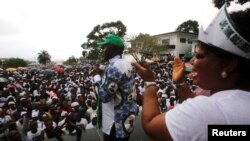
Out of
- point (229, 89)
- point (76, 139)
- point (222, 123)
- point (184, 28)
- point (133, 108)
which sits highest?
point (184, 28)

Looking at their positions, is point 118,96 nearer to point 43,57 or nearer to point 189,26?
point 189,26

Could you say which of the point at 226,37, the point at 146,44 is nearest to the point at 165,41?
the point at 146,44

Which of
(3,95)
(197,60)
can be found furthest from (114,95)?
(3,95)

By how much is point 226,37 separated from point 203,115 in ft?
1.03

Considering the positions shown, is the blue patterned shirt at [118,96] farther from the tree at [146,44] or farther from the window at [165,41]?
the window at [165,41]

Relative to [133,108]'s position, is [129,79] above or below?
above

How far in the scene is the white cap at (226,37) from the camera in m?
1.11

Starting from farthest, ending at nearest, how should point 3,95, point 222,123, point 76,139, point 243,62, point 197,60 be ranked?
point 3,95
point 76,139
point 197,60
point 243,62
point 222,123

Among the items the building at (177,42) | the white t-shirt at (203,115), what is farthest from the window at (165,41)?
the white t-shirt at (203,115)

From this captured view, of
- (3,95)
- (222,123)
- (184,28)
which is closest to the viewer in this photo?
(222,123)

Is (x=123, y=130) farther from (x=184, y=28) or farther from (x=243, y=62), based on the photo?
(x=184, y=28)

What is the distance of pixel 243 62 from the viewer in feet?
3.82

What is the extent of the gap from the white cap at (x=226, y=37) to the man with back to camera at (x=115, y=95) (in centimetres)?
169

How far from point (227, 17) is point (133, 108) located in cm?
196
